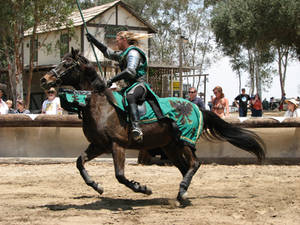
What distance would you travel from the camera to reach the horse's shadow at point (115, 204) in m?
6.14

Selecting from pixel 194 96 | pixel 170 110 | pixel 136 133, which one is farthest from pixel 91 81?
pixel 194 96

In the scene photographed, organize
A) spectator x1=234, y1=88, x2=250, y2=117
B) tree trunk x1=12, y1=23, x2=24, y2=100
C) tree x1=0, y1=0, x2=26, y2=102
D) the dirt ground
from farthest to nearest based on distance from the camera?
tree trunk x1=12, y1=23, x2=24, y2=100
tree x1=0, y1=0, x2=26, y2=102
spectator x1=234, y1=88, x2=250, y2=117
the dirt ground

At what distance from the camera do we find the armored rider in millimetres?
6215

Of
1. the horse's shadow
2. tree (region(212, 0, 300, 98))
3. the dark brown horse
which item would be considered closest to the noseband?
the dark brown horse

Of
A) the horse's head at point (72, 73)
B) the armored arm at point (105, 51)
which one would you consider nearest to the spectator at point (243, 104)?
the armored arm at point (105, 51)

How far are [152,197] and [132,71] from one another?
204 cm

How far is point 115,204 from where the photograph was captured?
645 centimetres

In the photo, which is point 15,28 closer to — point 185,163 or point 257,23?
point 257,23

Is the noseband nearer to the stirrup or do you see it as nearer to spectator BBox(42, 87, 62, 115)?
the stirrup

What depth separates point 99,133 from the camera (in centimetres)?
612

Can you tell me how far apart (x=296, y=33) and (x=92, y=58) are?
13405 mm

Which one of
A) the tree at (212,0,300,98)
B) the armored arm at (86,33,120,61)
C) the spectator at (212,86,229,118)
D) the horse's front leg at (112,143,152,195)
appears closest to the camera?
the horse's front leg at (112,143,152,195)

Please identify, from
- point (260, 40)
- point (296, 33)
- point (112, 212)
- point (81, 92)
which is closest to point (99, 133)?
point (81, 92)

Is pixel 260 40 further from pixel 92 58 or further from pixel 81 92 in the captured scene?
pixel 81 92
